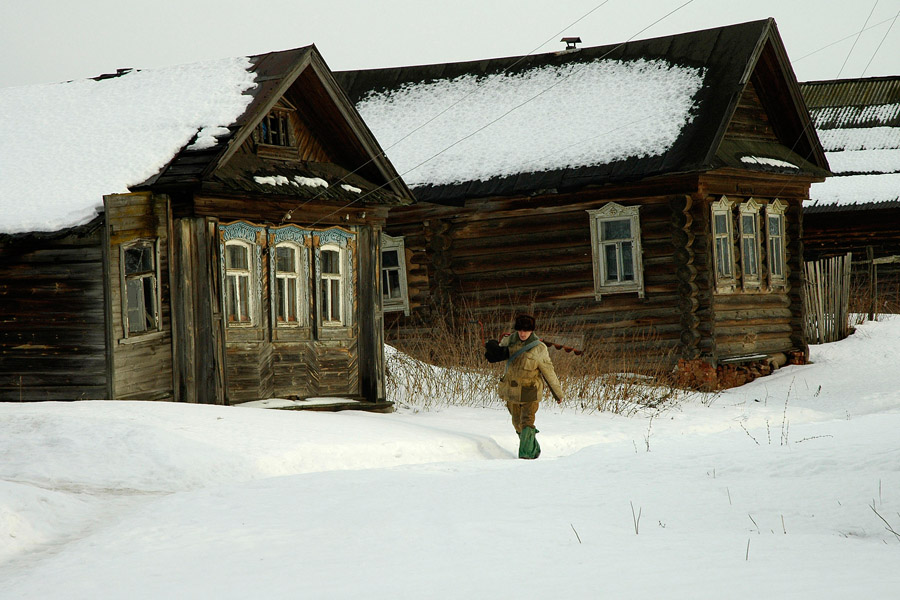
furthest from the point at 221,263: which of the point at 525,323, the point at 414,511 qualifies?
the point at 414,511

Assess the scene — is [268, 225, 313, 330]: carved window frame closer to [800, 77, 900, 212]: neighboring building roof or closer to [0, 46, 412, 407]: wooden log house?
[0, 46, 412, 407]: wooden log house

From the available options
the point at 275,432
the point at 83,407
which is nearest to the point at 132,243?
the point at 83,407

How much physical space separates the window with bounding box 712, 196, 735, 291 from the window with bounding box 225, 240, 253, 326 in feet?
26.4

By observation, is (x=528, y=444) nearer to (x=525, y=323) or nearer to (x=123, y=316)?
(x=525, y=323)

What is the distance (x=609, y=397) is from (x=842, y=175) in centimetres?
1636

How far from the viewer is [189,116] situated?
13.7 meters

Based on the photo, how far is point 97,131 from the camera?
1410 cm

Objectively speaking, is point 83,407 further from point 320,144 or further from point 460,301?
point 460,301

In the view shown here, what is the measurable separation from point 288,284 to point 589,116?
7558mm

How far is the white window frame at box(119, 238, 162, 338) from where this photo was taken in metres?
12.3

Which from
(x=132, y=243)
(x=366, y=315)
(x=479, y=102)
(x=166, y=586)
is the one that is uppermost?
(x=479, y=102)

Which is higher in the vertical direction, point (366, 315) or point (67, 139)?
point (67, 139)

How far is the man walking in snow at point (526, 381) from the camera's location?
10906 millimetres

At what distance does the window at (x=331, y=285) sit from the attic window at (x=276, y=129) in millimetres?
1497
